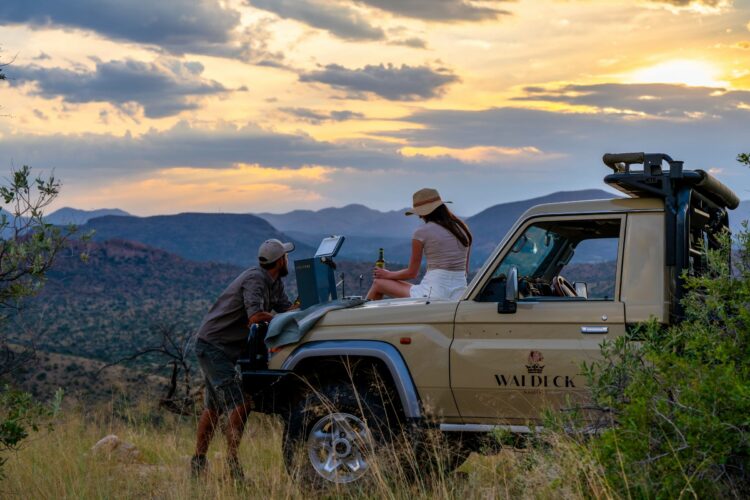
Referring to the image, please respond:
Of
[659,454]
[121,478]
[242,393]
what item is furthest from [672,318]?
[121,478]

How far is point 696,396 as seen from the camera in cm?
518

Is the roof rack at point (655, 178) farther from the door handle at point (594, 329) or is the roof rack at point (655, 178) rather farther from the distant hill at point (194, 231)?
the distant hill at point (194, 231)

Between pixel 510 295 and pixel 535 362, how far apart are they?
0.49 metres

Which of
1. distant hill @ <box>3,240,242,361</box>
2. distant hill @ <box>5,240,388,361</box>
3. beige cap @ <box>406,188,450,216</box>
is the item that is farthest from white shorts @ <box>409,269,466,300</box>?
distant hill @ <box>3,240,242,361</box>

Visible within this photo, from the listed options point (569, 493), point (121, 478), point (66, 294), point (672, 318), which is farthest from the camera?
point (66, 294)

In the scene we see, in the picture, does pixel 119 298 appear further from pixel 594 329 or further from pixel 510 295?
pixel 594 329

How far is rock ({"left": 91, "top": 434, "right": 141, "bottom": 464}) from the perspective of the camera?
9852mm

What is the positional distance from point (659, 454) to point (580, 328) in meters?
1.37

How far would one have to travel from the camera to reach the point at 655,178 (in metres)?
6.62

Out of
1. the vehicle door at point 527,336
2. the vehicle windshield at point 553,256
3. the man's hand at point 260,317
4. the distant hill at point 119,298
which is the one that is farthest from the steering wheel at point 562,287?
the distant hill at point 119,298

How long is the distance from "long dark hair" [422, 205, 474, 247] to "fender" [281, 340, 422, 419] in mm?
1677

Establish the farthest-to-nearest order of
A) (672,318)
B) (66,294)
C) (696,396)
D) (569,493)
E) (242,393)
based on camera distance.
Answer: (66,294), (242,393), (672,318), (569,493), (696,396)

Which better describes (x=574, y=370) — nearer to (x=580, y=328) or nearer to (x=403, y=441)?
(x=580, y=328)

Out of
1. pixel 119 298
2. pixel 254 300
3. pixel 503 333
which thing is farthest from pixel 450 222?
pixel 119 298
